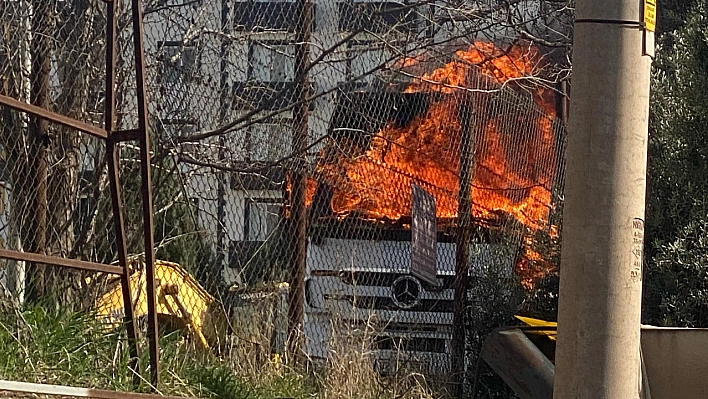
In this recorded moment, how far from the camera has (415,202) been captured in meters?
8.96

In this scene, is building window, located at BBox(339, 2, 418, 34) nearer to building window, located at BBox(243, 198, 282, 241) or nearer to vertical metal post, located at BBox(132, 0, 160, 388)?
building window, located at BBox(243, 198, 282, 241)

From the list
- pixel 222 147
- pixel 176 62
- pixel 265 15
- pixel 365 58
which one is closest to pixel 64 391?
pixel 222 147

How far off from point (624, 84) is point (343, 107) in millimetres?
4372

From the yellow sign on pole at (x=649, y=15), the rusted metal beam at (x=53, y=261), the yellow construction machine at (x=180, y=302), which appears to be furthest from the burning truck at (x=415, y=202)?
the yellow sign on pole at (x=649, y=15)

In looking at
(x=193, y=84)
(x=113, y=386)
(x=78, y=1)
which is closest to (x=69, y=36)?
(x=78, y=1)

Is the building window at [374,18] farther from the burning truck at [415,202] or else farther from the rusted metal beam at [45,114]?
the rusted metal beam at [45,114]

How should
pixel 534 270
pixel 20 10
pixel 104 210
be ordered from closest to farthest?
pixel 20 10
pixel 104 210
pixel 534 270

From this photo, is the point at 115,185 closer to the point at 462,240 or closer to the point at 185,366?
the point at 185,366

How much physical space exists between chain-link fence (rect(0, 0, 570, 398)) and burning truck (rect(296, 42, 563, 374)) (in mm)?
20

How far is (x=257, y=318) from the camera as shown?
7.50 m

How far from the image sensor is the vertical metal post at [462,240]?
8.65m

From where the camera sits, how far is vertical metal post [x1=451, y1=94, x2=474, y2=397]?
865 centimetres

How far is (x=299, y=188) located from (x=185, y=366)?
6.46ft

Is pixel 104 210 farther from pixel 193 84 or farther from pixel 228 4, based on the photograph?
pixel 228 4
